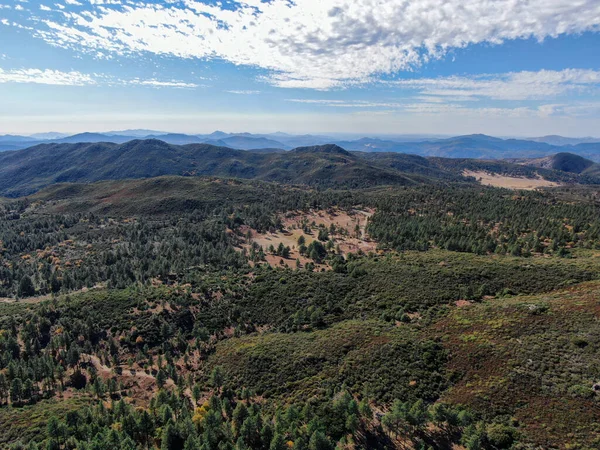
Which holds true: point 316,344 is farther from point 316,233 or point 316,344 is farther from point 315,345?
point 316,233

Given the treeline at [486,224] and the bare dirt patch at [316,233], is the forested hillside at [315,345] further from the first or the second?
the bare dirt patch at [316,233]

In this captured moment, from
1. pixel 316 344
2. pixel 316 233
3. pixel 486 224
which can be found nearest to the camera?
pixel 316 344

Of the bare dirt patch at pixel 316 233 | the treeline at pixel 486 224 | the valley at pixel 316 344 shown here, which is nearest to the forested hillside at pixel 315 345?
the valley at pixel 316 344

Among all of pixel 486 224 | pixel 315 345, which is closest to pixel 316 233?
pixel 486 224

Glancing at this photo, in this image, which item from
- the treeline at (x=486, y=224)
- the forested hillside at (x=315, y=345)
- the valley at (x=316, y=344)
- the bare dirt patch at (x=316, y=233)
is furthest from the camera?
the bare dirt patch at (x=316, y=233)

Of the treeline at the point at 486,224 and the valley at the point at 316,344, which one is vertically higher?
the treeline at the point at 486,224

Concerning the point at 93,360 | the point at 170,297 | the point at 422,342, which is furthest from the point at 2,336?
the point at 422,342

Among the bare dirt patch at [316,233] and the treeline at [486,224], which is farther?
the bare dirt patch at [316,233]

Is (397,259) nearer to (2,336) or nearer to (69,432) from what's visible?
(69,432)
